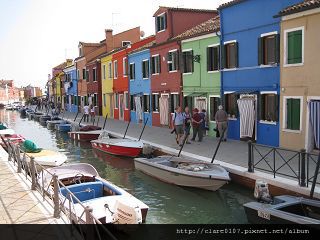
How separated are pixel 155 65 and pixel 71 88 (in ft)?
87.9

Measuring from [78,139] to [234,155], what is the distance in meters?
13.8

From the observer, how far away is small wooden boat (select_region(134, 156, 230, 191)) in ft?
39.2

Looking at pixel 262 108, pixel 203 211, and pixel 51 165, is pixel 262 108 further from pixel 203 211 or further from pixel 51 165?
pixel 51 165

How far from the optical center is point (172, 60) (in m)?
24.1

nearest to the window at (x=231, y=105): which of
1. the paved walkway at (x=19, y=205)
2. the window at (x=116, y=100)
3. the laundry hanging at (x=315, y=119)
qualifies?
the laundry hanging at (x=315, y=119)

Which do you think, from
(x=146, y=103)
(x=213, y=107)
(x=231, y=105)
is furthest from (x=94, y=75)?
(x=231, y=105)

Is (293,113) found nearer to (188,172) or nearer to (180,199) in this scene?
(188,172)

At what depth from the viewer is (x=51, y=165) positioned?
634 inches

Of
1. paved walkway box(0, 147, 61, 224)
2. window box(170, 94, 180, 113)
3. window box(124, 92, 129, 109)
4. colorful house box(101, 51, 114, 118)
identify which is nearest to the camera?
paved walkway box(0, 147, 61, 224)

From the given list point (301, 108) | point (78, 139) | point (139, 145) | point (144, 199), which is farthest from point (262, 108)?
point (78, 139)

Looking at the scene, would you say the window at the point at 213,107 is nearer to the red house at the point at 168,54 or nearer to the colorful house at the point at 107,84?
the red house at the point at 168,54

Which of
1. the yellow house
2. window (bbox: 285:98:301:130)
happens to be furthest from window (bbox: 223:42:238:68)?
the yellow house

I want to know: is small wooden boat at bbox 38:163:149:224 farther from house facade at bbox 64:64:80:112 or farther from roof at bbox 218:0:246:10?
house facade at bbox 64:64:80:112

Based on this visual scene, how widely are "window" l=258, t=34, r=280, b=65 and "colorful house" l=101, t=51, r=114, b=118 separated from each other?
67.0 ft
